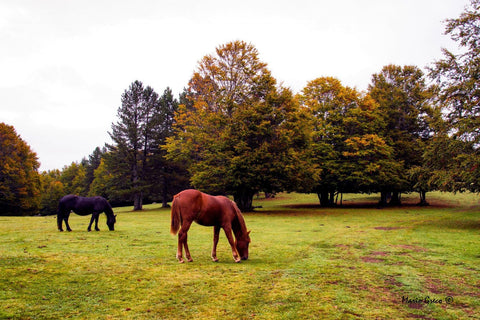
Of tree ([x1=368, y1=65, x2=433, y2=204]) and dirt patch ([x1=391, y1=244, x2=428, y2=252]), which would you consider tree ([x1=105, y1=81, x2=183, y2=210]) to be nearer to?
tree ([x1=368, y1=65, x2=433, y2=204])

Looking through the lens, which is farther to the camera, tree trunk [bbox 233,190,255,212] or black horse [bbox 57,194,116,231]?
tree trunk [bbox 233,190,255,212]

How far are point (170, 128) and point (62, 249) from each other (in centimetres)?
3995

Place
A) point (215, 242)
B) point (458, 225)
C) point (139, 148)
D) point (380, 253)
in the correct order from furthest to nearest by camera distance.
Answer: point (139, 148) → point (458, 225) → point (380, 253) → point (215, 242)

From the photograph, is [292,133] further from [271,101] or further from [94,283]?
[94,283]

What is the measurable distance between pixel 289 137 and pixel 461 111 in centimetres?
1397

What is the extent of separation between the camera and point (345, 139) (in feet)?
124

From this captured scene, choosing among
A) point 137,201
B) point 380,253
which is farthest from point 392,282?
point 137,201

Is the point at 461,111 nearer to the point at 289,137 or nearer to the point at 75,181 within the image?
the point at 289,137

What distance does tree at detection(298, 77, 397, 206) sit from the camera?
34562 millimetres

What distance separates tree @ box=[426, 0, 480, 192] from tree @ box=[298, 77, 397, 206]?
47.1 ft

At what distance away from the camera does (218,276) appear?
750 cm

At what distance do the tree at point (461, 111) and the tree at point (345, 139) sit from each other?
565 inches

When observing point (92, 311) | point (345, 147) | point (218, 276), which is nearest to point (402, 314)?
point (218, 276)

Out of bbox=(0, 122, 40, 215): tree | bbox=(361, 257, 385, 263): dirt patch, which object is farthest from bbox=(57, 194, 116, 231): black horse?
bbox=(0, 122, 40, 215): tree
